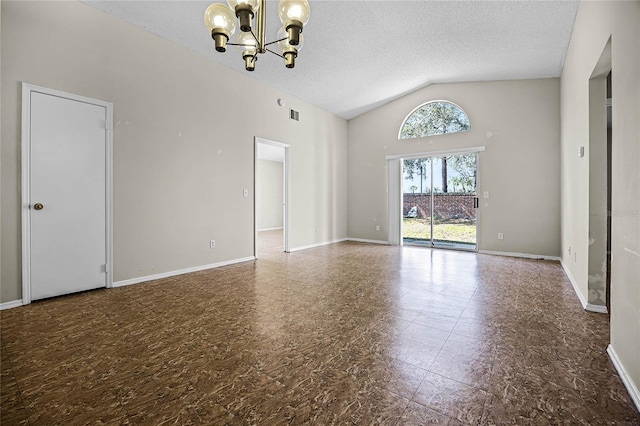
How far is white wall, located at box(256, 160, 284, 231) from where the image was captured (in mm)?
10781

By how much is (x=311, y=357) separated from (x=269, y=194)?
949 centimetres

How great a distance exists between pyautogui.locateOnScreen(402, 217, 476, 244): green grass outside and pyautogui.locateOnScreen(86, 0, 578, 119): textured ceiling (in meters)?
2.97

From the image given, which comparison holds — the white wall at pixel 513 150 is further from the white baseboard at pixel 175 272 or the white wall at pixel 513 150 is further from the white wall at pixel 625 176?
the white baseboard at pixel 175 272

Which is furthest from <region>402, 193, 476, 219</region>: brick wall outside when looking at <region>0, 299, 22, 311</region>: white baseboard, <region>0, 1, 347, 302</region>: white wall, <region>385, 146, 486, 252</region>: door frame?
<region>0, 299, 22, 311</region>: white baseboard

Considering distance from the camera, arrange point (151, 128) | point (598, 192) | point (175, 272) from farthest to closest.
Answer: point (175, 272), point (151, 128), point (598, 192)

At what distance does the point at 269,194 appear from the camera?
11133 mm

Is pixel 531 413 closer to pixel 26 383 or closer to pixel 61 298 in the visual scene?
pixel 26 383

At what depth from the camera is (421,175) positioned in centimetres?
682

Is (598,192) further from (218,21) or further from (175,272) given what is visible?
(175,272)

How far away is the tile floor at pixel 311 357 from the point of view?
1.47 meters

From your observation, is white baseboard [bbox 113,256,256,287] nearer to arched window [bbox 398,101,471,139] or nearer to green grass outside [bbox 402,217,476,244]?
green grass outside [bbox 402,217,476,244]

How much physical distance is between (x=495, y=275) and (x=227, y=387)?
13.1ft

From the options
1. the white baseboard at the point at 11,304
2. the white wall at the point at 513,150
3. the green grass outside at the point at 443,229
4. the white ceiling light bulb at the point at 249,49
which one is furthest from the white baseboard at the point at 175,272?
the white wall at the point at 513,150

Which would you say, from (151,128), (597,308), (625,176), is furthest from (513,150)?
(151,128)
